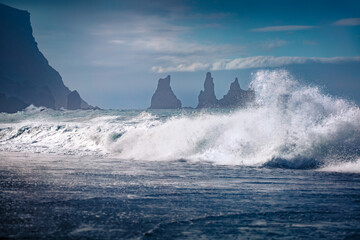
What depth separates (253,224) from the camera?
23.9 feet

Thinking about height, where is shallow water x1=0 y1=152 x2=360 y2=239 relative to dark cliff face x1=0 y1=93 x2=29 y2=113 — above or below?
below

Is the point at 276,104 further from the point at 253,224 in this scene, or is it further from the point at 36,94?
the point at 36,94

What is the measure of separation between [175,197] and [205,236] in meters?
3.26

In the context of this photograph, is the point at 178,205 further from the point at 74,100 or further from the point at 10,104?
the point at 10,104

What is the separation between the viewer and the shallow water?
6.86m

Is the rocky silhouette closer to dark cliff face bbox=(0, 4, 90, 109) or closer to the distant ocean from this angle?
dark cliff face bbox=(0, 4, 90, 109)

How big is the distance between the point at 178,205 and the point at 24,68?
16042 cm

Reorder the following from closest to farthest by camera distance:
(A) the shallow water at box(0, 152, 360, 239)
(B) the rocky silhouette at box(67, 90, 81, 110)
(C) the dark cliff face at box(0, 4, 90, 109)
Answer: (A) the shallow water at box(0, 152, 360, 239) → (B) the rocky silhouette at box(67, 90, 81, 110) → (C) the dark cliff face at box(0, 4, 90, 109)

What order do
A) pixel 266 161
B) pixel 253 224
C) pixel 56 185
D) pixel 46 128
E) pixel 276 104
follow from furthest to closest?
1. pixel 46 128
2. pixel 276 104
3. pixel 266 161
4. pixel 56 185
5. pixel 253 224

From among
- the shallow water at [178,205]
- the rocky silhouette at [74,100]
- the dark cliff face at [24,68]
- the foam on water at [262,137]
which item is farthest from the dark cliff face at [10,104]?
the shallow water at [178,205]

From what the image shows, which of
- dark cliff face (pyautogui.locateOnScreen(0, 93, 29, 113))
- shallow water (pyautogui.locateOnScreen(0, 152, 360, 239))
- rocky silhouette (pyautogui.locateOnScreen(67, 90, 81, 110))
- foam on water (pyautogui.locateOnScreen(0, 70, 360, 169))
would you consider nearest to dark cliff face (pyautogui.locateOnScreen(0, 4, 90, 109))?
dark cliff face (pyautogui.locateOnScreen(0, 93, 29, 113))

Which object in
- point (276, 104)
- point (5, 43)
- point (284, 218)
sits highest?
point (5, 43)

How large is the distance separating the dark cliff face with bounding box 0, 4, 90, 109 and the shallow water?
139653 millimetres

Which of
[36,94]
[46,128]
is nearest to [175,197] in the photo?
[46,128]
